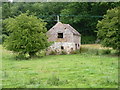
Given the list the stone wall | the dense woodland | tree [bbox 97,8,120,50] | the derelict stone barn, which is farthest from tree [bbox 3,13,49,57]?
the dense woodland

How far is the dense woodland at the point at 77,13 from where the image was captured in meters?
43.9

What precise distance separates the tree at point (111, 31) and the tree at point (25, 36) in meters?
6.51

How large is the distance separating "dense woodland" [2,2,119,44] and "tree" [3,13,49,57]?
1777 cm

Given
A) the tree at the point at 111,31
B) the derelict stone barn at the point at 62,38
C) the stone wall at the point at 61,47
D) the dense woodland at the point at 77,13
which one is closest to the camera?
the tree at the point at 111,31

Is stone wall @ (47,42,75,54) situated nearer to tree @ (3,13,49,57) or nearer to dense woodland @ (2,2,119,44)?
tree @ (3,13,49,57)

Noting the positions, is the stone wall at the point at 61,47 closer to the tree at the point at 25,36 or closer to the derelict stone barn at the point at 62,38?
the derelict stone barn at the point at 62,38

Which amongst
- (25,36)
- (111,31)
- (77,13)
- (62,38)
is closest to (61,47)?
(62,38)

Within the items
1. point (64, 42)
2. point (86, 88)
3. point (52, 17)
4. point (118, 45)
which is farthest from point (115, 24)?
point (52, 17)

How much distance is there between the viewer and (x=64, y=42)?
2944cm

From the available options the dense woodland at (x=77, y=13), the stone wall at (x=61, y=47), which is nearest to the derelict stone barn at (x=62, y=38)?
the stone wall at (x=61, y=47)

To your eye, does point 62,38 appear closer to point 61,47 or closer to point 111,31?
point 61,47

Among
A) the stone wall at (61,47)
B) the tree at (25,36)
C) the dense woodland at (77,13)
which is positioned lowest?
the stone wall at (61,47)

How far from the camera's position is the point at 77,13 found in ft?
152

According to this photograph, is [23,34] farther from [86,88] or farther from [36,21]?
[86,88]
